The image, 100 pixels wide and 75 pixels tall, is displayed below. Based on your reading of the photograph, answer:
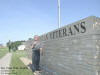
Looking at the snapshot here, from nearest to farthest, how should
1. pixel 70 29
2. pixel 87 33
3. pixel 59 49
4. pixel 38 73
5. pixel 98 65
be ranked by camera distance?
pixel 98 65
pixel 87 33
pixel 70 29
pixel 59 49
pixel 38 73

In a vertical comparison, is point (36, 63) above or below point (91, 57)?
below

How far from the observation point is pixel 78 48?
4.65 metres

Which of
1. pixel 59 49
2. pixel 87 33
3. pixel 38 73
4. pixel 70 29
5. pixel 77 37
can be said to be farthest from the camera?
pixel 38 73

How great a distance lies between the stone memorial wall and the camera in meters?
3.88

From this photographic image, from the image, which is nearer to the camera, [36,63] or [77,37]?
[77,37]

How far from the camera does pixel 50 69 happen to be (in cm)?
775

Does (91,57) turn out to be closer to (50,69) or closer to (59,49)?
(59,49)

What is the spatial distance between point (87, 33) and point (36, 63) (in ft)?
14.2

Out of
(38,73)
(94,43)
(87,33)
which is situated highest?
(87,33)

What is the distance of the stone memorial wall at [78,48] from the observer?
3.88 m

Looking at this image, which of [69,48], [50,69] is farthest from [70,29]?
[50,69]

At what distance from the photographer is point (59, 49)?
639cm

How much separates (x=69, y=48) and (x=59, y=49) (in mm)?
1086

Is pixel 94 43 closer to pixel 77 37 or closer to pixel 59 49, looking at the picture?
pixel 77 37
